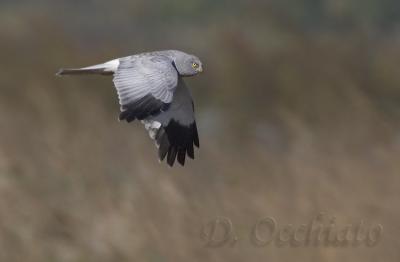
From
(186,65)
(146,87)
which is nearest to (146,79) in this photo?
(146,87)

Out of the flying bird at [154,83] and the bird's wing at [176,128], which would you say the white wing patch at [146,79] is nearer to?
the flying bird at [154,83]

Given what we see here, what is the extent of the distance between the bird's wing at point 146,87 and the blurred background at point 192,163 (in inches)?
63.5

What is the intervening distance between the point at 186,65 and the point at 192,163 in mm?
2872

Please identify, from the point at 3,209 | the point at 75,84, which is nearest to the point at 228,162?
the point at 3,209

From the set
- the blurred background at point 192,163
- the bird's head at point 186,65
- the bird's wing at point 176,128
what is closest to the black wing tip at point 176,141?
the bird's wing at point 176,128

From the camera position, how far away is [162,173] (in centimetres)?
824

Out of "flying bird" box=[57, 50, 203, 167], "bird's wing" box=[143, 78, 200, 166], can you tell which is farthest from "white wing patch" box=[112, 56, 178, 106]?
"bird's wing" box=[143, 78, 200, 166]

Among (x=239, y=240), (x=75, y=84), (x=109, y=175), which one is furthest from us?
(x=75, y=84)

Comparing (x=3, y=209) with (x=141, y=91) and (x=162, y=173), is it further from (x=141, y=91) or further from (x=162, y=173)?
(x=141, y=91)

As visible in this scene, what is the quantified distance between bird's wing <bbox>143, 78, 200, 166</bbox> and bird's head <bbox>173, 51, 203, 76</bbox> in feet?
1.34

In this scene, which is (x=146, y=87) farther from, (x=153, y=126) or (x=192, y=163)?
(x=192, y=163)

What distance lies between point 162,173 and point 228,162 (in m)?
0.41

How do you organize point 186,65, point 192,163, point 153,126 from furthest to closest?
point 192,163
point 153,126
point 186,65

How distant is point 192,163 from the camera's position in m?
8.70
